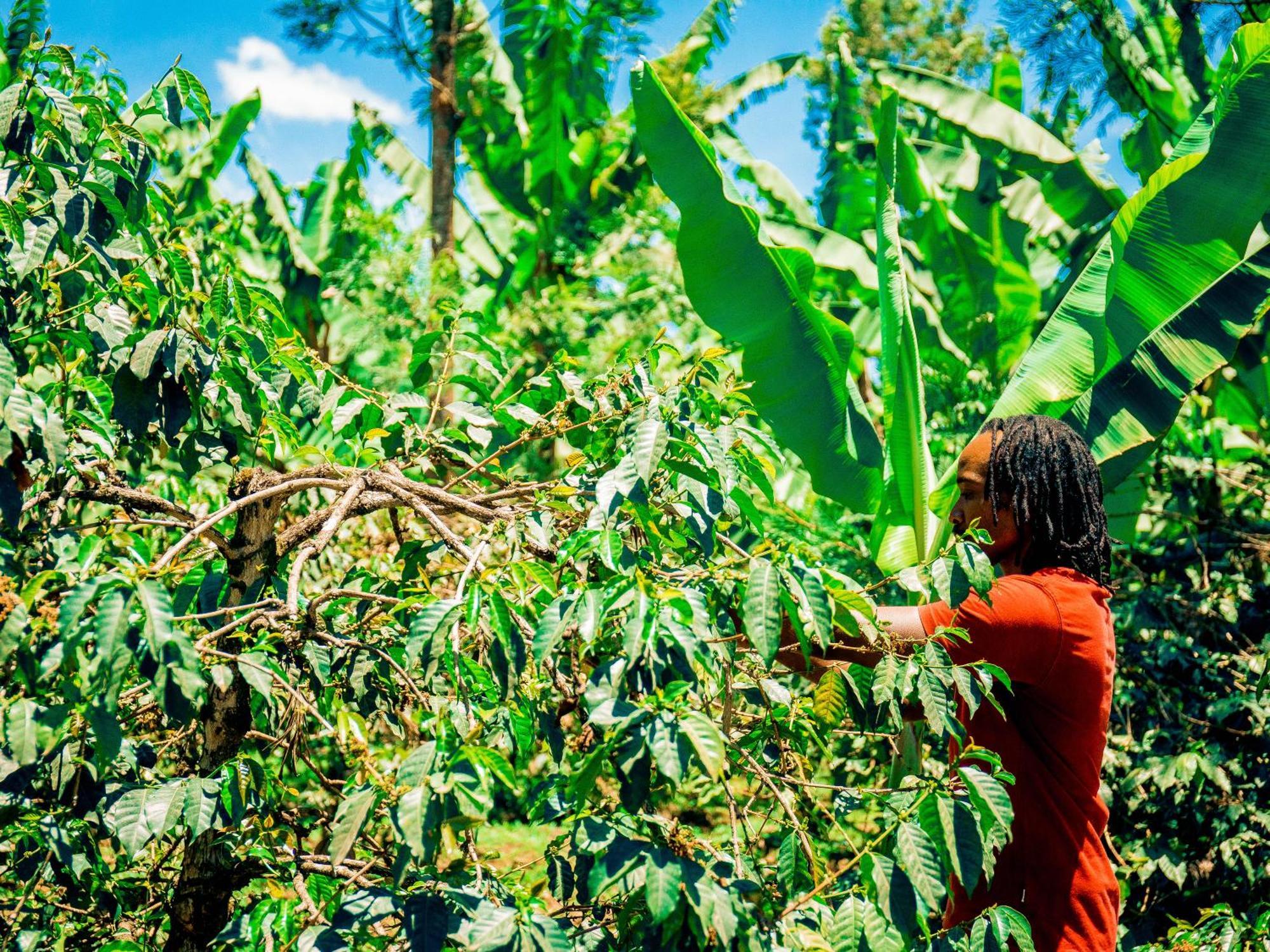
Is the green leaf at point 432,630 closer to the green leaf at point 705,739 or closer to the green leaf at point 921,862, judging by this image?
the green leaf at point 705,739

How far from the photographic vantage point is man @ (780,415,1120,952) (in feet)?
5.45

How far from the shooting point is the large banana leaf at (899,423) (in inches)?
147

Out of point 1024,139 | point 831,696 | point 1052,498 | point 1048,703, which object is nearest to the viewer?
point 831,696

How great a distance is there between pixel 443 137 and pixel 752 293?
4575 millimetres

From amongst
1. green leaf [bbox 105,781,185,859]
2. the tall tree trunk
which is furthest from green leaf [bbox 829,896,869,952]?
the tall tree trunk

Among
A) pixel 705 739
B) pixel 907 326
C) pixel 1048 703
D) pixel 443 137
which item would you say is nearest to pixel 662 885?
pixel 705 739

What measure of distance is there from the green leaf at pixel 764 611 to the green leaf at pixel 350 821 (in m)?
0.49

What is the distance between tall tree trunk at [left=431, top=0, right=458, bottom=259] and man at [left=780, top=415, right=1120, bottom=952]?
6351 millimetres

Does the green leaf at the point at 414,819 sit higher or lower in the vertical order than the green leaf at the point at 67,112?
lower

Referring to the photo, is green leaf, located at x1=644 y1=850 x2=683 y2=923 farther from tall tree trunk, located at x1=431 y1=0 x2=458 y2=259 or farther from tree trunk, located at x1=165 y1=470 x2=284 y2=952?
tall tree trunk, located at x1=431 y1=0 x2=458 y2=259

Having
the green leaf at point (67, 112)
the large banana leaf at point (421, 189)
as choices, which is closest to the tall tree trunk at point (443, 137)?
the large banana leaf at point (421, 189)

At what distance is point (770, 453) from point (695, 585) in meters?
0.39

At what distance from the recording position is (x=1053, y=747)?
1732 millimetres

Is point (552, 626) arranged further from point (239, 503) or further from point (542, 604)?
point (239, 503)
